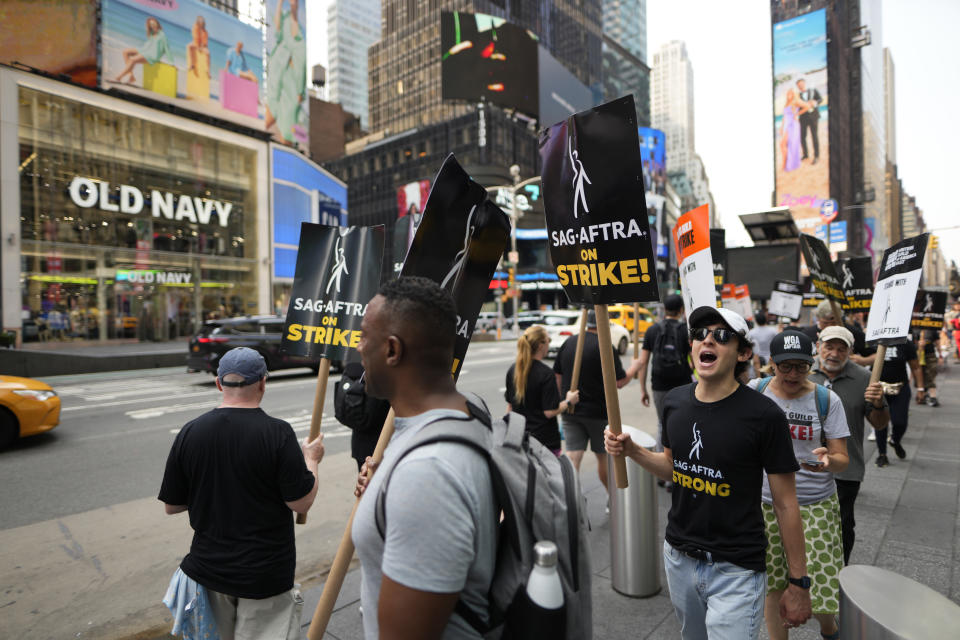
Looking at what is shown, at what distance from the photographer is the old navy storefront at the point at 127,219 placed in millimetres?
23469

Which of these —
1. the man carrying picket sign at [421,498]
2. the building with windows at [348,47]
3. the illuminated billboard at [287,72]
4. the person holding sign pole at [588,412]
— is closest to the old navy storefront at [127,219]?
the illuminated billboard at [287,72]

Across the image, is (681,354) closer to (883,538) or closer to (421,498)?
(883,538)

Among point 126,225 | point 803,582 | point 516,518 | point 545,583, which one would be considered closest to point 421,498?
point 516,518

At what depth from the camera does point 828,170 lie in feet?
233

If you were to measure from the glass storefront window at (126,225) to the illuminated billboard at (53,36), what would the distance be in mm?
1689

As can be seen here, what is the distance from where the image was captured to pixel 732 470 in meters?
2.29

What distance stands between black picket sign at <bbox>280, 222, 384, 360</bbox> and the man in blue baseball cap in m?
0.86

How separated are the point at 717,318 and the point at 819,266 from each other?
12.5 ft

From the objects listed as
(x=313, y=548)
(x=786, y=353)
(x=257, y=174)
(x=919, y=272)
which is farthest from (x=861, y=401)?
(x=257, y=174)

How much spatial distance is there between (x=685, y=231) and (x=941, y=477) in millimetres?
5809

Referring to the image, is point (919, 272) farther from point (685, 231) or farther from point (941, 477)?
point (941, 477)

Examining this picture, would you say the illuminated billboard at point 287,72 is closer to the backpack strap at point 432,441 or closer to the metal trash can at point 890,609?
the backpack strap at point 432,441

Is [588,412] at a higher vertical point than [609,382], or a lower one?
lower

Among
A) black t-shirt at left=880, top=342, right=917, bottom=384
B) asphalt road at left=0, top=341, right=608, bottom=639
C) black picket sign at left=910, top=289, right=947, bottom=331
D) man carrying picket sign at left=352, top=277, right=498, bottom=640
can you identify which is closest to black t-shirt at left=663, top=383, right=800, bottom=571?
man carrying picket sign at left=352, top=277, right=498, bottom=640
